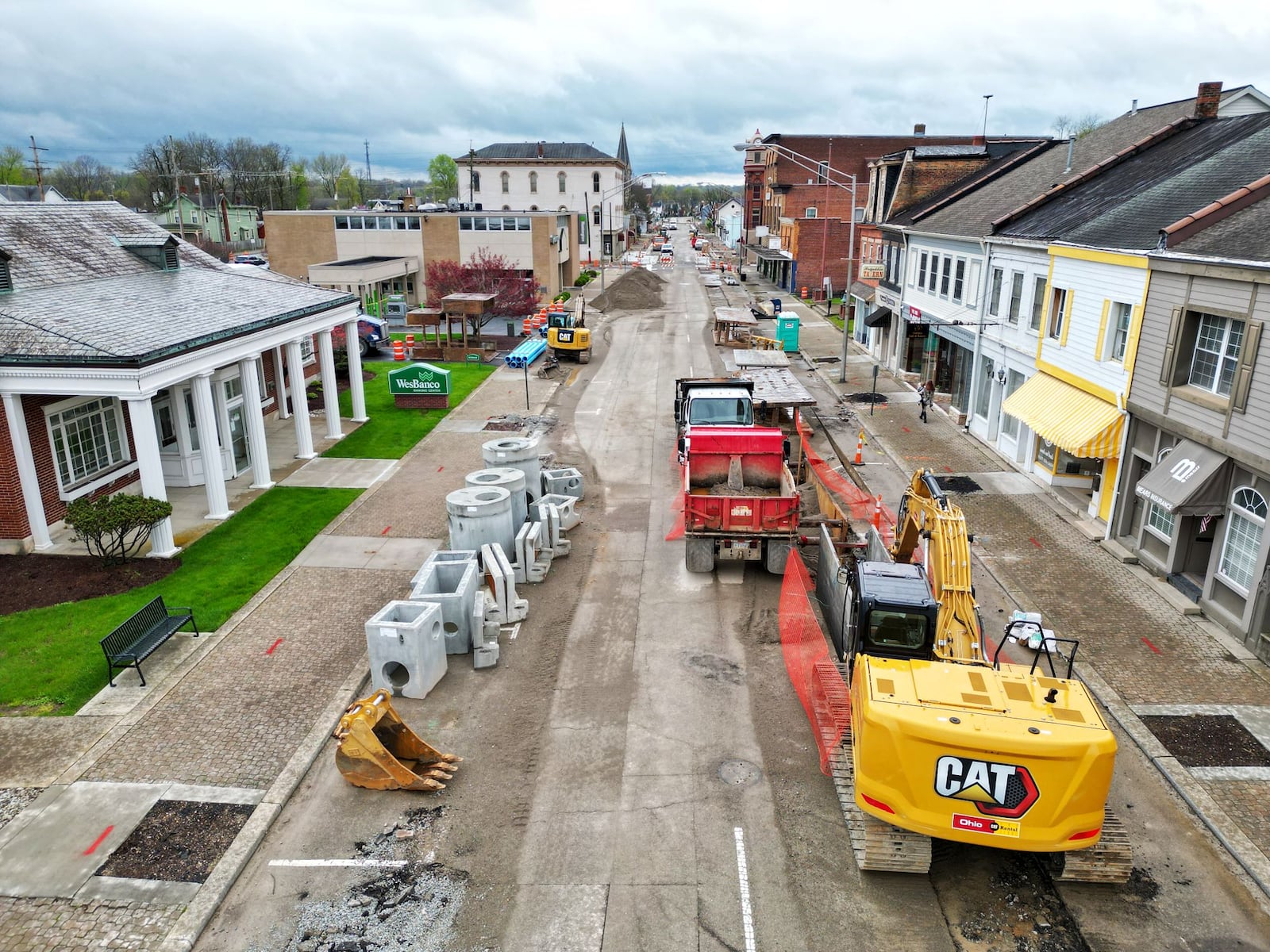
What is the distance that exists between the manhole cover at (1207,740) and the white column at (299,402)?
22000 mm

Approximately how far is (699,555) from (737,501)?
4.91 ft

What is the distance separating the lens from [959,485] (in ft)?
77.9

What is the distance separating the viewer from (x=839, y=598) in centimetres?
1455

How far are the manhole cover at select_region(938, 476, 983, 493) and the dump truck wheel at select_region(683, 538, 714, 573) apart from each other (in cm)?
852

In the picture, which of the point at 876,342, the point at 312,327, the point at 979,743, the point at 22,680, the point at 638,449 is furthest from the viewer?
the point at 876,342

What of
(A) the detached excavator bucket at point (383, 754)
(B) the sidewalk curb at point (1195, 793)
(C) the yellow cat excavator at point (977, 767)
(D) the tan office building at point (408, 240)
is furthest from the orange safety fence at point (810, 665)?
(D) the tan office building at point (408, 240)

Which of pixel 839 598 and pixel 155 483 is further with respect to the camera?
pixel 155 483

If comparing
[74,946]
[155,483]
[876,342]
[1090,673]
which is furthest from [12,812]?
[876,342]

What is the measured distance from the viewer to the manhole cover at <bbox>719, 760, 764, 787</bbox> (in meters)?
11.4

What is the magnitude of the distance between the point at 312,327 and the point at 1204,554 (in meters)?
23.7

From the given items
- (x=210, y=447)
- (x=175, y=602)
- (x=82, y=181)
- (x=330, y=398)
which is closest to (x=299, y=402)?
(x=330, y=398)

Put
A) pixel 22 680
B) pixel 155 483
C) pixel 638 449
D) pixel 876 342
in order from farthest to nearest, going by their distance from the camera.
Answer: pixel 876 342 < pixel 638 449 < pixel 155 483 < pixel 22 680

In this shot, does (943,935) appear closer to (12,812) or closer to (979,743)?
(979,743)

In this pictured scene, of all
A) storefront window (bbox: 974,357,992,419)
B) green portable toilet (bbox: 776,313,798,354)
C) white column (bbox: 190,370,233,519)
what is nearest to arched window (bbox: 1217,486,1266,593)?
storefront window (bbox: 974,357,992,419)
